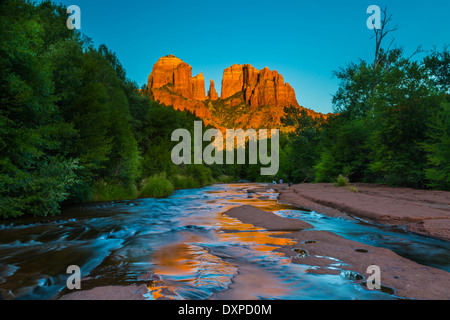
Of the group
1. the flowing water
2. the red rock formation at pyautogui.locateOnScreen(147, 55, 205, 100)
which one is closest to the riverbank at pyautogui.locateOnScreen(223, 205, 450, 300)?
the flowing water

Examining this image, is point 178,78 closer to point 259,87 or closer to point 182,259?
point 259,87

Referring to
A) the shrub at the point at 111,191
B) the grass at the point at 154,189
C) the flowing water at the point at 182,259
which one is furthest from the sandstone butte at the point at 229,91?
the flowing water at the point at 182,259

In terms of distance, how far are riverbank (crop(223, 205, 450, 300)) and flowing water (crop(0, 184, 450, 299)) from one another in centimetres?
25

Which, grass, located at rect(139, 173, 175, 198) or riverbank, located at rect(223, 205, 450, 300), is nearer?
riverbank, located at rect(223, 205, 450, 300)

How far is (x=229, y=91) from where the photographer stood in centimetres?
17712

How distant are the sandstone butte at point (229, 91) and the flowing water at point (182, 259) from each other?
104 meters

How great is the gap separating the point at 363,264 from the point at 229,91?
17984 cm

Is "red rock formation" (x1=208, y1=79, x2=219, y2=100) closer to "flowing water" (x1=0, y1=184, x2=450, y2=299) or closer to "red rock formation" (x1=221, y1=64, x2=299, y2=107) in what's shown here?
"red rock formation" (x1=221, y1=64, x2=299, y2=107)

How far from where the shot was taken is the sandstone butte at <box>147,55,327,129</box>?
4975 inches

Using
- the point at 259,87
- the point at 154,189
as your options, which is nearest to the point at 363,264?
the point at 154,189
